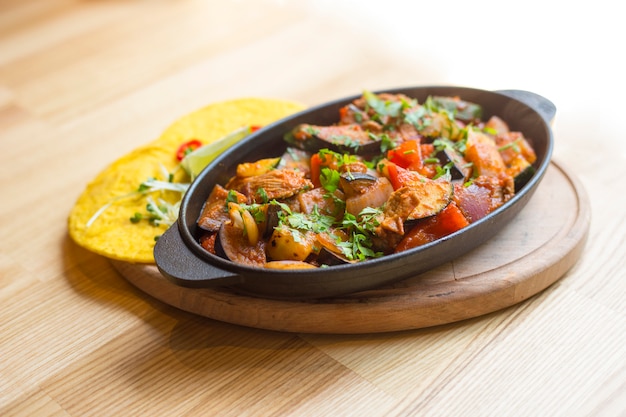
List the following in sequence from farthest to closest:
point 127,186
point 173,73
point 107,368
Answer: point 173,73 < point 127,186 < point 107,368

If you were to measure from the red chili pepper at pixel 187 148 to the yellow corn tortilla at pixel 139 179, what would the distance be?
3 centimetres

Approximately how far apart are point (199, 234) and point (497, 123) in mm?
1556

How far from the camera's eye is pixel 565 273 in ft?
10.6

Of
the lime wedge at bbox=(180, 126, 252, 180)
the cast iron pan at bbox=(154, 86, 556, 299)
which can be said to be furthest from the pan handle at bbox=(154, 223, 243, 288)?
the lime wedge at bbox=(180, 126, 252, 180)

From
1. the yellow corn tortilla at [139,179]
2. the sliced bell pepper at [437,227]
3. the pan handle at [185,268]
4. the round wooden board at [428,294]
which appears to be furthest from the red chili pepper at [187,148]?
the sliced bell pepper at [437,227]

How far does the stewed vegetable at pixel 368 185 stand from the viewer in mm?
2916

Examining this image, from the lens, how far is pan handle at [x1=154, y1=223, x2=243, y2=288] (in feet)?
8.83

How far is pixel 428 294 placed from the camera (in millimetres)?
2949

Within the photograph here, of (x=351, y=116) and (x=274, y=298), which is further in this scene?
Answer: (x=351, y=116)

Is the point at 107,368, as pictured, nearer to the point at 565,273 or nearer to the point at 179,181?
the point at 179,181

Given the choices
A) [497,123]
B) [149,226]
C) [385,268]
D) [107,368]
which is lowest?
[107,368]

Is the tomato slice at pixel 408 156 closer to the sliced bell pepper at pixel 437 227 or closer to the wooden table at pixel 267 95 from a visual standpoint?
the sliced bell pepper at pixel 437 227

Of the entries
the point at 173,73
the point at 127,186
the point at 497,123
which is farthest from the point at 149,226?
the point at 173,73

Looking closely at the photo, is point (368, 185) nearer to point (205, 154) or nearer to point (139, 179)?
point (205, 154)
